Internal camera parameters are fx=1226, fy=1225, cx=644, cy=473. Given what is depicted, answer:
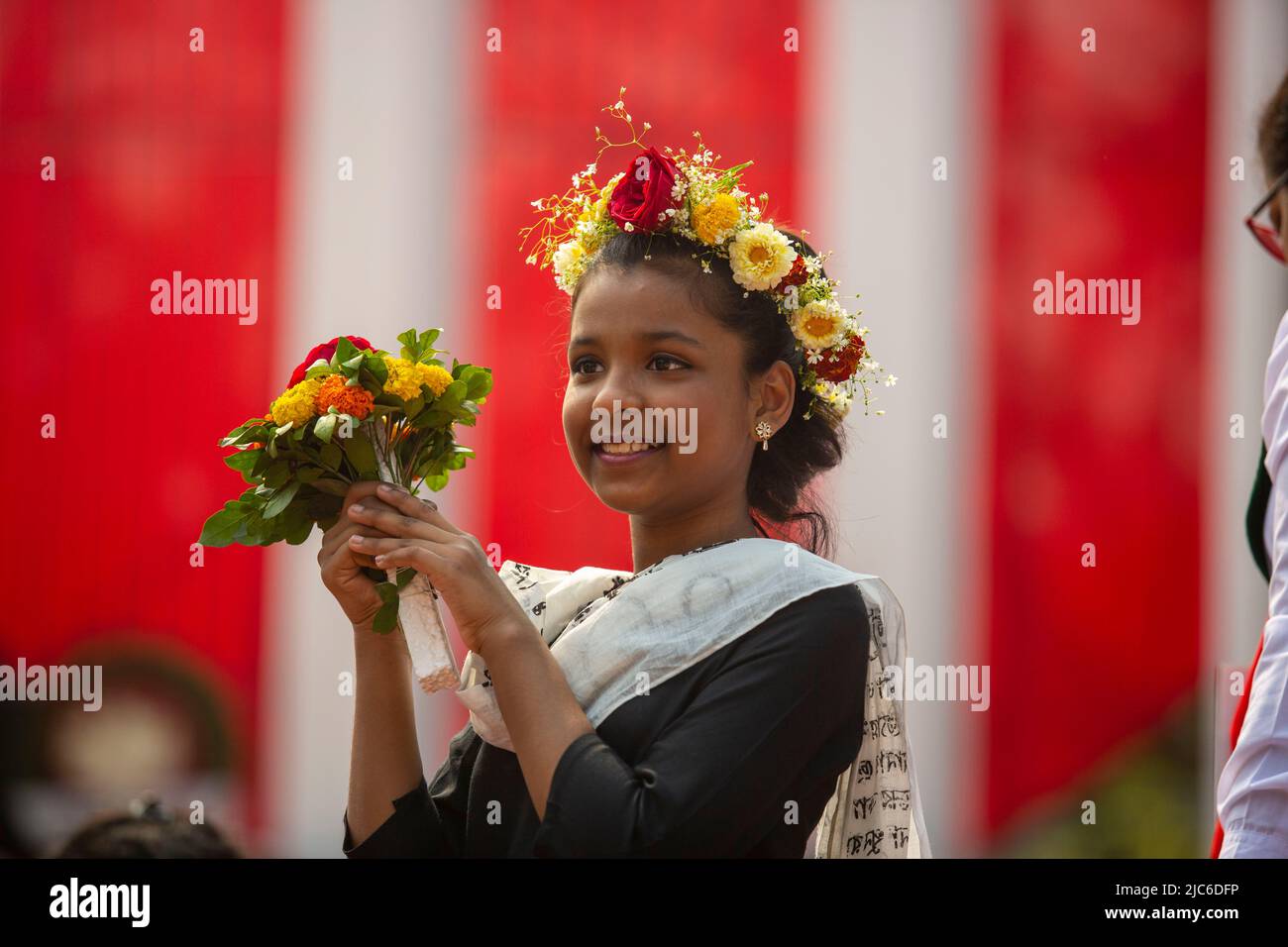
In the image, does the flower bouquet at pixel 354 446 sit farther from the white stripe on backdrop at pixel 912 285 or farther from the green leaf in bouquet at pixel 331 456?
the white stripe on backdrop at pixel 912 285

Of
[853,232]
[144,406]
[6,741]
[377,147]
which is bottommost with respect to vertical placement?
[6,741]

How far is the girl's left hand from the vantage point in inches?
66.9

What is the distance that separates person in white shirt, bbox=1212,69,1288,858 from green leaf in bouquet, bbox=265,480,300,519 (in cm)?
130

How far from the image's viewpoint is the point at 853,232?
4.07m

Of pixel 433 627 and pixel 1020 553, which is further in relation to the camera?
pixel 1020 553

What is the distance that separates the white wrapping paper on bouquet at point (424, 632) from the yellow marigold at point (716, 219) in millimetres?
607

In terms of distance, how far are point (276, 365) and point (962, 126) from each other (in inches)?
95.2

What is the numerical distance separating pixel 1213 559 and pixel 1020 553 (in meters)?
0.61

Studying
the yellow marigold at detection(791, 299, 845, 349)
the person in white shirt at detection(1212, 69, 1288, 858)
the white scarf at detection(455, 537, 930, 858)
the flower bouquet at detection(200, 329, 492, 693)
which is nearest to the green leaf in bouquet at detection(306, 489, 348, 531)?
the flower bouquet at detection(200, 329, 492, 693)
